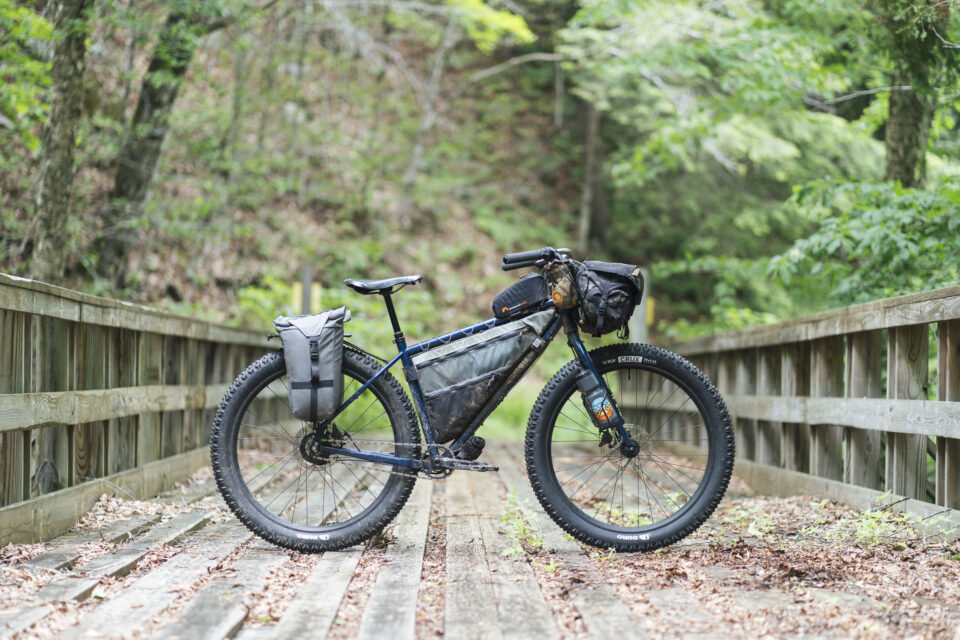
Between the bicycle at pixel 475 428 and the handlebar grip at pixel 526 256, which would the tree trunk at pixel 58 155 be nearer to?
the bicycle at pixel 475 428

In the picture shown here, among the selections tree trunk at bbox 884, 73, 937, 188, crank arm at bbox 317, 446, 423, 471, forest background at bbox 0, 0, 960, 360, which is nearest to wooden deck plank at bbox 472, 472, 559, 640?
crank arm at bbox 317, 446, 423, 471

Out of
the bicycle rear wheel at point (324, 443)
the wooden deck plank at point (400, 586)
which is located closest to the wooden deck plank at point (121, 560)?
the bicycle rear wheel at point (324, 443)

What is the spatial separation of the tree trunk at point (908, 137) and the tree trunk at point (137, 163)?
554cm

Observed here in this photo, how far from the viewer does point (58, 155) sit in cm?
518

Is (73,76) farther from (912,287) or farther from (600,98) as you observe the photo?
(600,98)

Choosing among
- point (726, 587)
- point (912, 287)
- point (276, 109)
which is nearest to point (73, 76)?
point (726, 587)

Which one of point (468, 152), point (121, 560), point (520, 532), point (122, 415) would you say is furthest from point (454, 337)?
point (468, 152)

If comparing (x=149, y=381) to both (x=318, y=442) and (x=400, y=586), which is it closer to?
(x=318, y=442)

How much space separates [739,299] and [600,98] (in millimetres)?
4698

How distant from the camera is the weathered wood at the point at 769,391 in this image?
5.27 metres

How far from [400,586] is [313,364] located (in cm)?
100

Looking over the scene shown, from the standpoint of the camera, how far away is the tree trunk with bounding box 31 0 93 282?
517cm

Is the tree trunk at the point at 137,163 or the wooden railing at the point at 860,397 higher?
the tree trunk at the point at 137,163

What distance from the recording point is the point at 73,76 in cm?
525
